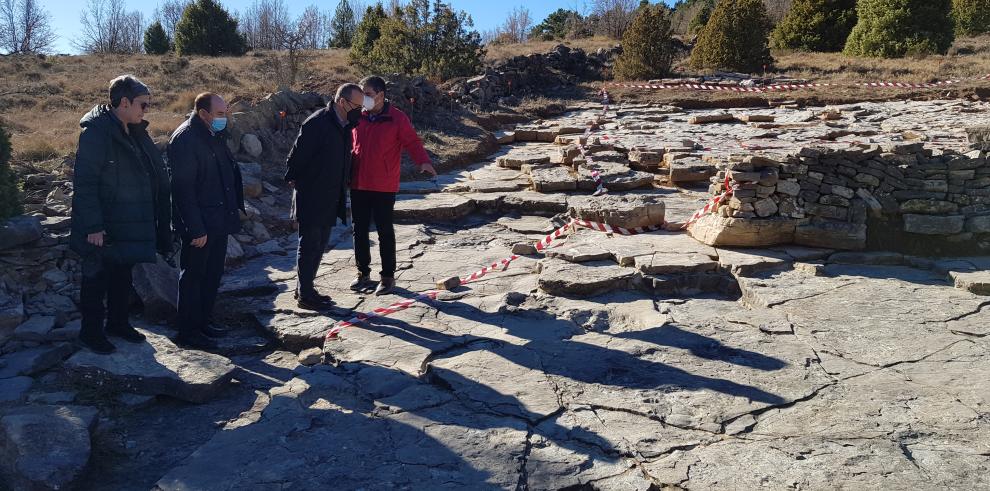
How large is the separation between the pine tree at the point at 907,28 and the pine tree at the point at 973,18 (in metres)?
6.61

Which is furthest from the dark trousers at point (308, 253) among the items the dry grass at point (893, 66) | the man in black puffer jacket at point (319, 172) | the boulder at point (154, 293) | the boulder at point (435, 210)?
the dry grass at point (893, 66)

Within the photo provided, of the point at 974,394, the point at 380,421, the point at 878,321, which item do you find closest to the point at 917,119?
the point at 878,321

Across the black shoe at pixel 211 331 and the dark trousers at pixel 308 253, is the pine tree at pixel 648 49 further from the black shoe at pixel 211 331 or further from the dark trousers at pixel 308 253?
the black shoe at pixel 211 331

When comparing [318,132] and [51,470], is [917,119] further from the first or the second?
[51,470]

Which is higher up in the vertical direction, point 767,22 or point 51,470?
point 767,22

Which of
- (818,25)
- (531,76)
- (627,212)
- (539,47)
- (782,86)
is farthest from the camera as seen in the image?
(539,47)

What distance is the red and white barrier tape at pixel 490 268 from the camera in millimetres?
5207

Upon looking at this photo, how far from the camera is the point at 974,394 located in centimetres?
380

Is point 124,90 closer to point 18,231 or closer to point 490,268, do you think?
point 18,231

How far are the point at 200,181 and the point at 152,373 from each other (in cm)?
132

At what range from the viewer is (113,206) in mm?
4309

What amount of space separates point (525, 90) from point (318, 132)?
1672 cm

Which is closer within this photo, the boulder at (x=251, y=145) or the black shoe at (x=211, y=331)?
the black shoe at (x=211, y=331)

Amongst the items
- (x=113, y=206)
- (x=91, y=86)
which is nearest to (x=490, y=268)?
(x=113, y=206)
